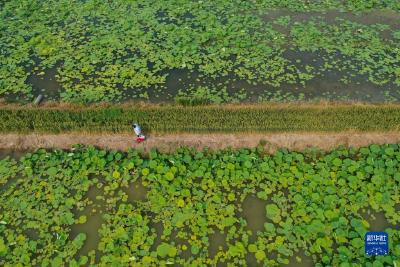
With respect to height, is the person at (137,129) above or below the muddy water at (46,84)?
below

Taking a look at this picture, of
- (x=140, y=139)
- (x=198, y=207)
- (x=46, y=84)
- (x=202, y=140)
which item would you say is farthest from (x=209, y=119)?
(x=46, y=84)

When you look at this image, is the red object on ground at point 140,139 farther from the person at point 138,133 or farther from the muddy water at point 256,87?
the muddy water at point 256,87

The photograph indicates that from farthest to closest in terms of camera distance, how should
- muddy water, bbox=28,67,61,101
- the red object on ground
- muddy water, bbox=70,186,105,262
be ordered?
muddy water, bbox=28,67,61,101 < the red object on ground < muddy water, bbox=70,186,105,262

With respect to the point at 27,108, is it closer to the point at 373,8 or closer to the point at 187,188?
the point at 187,188

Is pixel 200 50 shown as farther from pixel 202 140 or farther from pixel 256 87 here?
pixel 202 140

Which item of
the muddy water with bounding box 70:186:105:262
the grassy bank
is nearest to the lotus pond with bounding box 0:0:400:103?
the grassy bank
